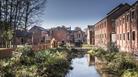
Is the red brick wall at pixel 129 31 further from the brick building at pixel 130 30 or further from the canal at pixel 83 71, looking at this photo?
the canal at pixel 83 71

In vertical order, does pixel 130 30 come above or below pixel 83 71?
above

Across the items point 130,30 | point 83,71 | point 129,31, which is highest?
point 130,30

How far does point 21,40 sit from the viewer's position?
119m

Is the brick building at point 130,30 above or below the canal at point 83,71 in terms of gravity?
above

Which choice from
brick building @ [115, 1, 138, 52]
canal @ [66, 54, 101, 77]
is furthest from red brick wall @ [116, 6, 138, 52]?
canal @ [66, 54, 101, 77]

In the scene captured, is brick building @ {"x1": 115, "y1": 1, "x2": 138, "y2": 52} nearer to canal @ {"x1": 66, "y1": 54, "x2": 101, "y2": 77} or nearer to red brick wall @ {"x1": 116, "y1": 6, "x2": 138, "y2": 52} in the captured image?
red brick wall @ {"x1": 116, "y1": 6, "x2": 138, "y2": 52}

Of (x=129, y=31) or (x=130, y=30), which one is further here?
(x=129, y=31)

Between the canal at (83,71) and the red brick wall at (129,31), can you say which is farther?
the red brick wall at (129,31)

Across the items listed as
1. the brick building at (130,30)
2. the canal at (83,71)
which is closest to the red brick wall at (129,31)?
the brick building at (130,30)

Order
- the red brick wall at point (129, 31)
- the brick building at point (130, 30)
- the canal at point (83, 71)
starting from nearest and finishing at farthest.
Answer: the canal at point (83, 71)
the brick building at point (130, 30)
the red brick wall at point (129, 31)

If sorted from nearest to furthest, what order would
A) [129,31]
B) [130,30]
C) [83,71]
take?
[83,71]
[130,30]
[129,31]

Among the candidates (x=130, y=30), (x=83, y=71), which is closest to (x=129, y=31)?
(x=130, y=30)

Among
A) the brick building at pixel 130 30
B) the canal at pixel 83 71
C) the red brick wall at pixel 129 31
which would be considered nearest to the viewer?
the canal at pixel 83 71

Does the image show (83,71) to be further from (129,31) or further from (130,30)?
(129,31)
